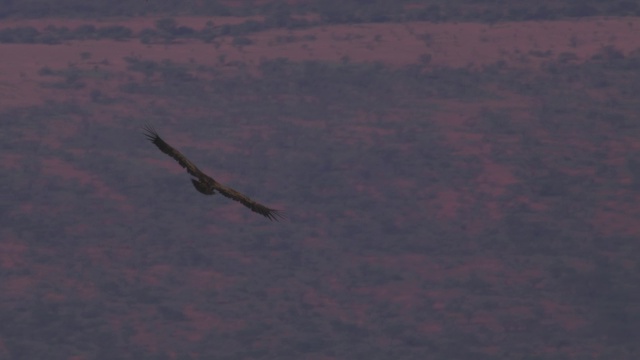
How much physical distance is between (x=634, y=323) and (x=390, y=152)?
2374 cm

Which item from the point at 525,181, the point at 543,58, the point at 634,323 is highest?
the point at 543,58

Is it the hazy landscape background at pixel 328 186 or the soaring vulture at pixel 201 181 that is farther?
the hazy landscape background at pixel 328 186

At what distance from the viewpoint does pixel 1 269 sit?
114 m

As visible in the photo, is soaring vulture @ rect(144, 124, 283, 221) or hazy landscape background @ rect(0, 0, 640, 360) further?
hazy landscape background @ rect(0, 0, 640, 360)

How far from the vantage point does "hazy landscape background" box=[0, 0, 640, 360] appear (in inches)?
4316

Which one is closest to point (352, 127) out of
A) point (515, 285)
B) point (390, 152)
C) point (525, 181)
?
point (390, 152)

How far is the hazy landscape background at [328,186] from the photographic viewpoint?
10962 centimetres

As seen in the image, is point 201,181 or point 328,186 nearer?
point 201,181

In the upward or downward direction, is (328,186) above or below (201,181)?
below

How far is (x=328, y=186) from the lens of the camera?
125062 mm

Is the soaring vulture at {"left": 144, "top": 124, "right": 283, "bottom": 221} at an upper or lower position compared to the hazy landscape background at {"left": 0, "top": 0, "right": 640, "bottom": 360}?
upper

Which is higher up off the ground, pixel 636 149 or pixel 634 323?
pixel 636 149

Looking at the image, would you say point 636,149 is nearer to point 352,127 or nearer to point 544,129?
point 544,129

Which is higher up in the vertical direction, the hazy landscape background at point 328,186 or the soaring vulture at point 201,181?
the soaring vulture at point 201,181
